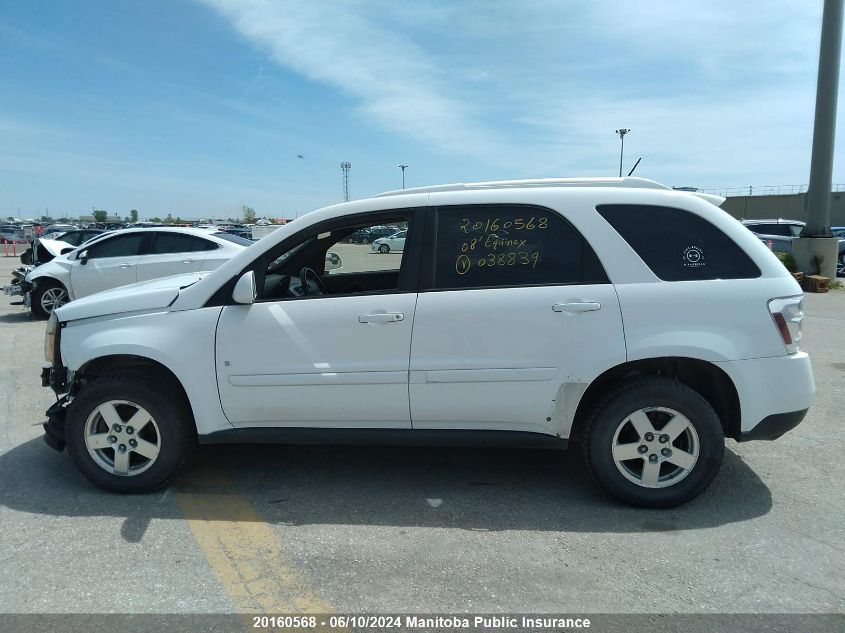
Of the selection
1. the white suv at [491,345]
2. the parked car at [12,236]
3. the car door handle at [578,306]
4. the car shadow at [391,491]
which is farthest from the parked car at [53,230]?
the car door handle at [578,306]

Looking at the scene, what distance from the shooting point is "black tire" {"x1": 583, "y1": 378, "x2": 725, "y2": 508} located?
351 cm

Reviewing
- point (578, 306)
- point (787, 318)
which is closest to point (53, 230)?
point (578, 306)

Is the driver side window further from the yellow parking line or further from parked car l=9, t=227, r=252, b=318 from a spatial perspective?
parked car l=9, t=227, r=252, b=318

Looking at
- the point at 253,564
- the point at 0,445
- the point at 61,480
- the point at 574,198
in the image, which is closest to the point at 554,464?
the point at 574,198

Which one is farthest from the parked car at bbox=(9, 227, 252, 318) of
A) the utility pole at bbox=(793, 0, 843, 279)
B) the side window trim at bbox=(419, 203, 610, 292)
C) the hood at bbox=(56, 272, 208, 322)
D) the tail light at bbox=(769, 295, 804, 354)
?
the utility pole at bbox=(793, 0, 843, 279)

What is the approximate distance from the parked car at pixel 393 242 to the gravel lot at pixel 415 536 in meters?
1.48

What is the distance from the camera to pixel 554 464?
14.4ft

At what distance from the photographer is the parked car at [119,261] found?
1037 cm

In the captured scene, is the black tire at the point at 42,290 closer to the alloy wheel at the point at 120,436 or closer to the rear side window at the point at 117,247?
the rear side window at the point at 117,247

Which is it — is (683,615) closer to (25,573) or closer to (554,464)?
(554,464)

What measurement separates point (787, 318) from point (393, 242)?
2307mm

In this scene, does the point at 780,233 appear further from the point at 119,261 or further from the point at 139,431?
the point at 139,431

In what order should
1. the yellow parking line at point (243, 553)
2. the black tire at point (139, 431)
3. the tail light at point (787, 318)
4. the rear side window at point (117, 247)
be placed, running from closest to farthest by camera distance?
the yellow parking line at point (243, 553), the tail light at point (787, 318), the black tire at point (139, 431), the rear side window at point (117, 247)

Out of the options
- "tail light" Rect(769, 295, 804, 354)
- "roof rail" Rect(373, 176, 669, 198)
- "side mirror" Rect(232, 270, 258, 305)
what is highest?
"roof rail" Rect(373, 176, 669, 198)
